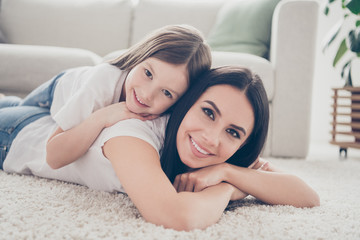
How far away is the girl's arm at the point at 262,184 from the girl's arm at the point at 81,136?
23 cm

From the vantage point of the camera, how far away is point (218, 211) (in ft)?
2.41

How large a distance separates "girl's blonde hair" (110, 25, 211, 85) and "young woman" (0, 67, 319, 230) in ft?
0.18

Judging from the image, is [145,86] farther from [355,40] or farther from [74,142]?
[355,40]

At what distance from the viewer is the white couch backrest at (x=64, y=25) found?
2520 millimetres

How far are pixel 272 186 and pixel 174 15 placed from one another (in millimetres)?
1897

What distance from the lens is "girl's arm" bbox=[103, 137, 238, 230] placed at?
674 millimetres

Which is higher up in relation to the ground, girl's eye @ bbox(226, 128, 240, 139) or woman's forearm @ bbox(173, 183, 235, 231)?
girl's eye @ bbox(226, 128, 240, 139)

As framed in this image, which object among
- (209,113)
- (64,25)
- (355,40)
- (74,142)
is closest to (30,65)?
(64,25)

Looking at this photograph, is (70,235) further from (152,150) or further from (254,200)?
(254,200)

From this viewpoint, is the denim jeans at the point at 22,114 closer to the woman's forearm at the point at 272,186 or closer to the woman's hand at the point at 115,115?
the woman's hand at the point at 115,115

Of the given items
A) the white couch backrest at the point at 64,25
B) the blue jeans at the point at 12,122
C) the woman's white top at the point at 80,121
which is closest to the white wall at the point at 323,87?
the white couch backrest at the point at 64,25

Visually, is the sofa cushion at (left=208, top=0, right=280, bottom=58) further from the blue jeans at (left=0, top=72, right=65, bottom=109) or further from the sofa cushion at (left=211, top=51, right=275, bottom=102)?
the blue jeans at (left=0, top=72, right=65, bottom=109)

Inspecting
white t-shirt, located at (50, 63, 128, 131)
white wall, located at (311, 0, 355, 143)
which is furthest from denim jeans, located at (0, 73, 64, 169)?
white wall, located at (311, 0, 355, 143)

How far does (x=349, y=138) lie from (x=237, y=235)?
2870 mm
